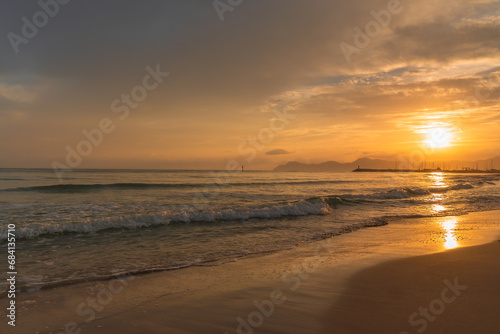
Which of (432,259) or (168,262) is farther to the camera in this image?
(168,262)

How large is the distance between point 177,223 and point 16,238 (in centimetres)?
584

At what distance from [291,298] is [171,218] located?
33.8 feet

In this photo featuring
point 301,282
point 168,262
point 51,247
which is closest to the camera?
point 301,282

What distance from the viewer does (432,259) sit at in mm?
7035

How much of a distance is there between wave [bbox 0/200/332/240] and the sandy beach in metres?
6.45

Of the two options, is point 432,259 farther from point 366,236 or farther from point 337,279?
point 366,236

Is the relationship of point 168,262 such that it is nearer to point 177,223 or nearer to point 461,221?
point 177,223

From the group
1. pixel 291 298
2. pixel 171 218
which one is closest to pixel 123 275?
pixel 291 298

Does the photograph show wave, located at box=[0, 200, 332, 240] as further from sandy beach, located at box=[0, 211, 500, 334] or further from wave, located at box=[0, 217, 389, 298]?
sandy beach, located at box=[0, 211, 500, 334]

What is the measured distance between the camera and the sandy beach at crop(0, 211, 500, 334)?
403cm

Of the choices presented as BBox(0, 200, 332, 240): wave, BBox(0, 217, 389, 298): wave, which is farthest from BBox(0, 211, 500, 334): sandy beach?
BBox(0, 200, 332, 240): wave

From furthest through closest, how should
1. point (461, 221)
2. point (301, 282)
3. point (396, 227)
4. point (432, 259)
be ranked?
point (461, 221)
point (396, 227)
point (432, 259)
point (301, 282)

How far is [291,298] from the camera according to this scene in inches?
196

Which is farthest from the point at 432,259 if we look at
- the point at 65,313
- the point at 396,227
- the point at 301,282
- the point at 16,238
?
the point at 16,238
